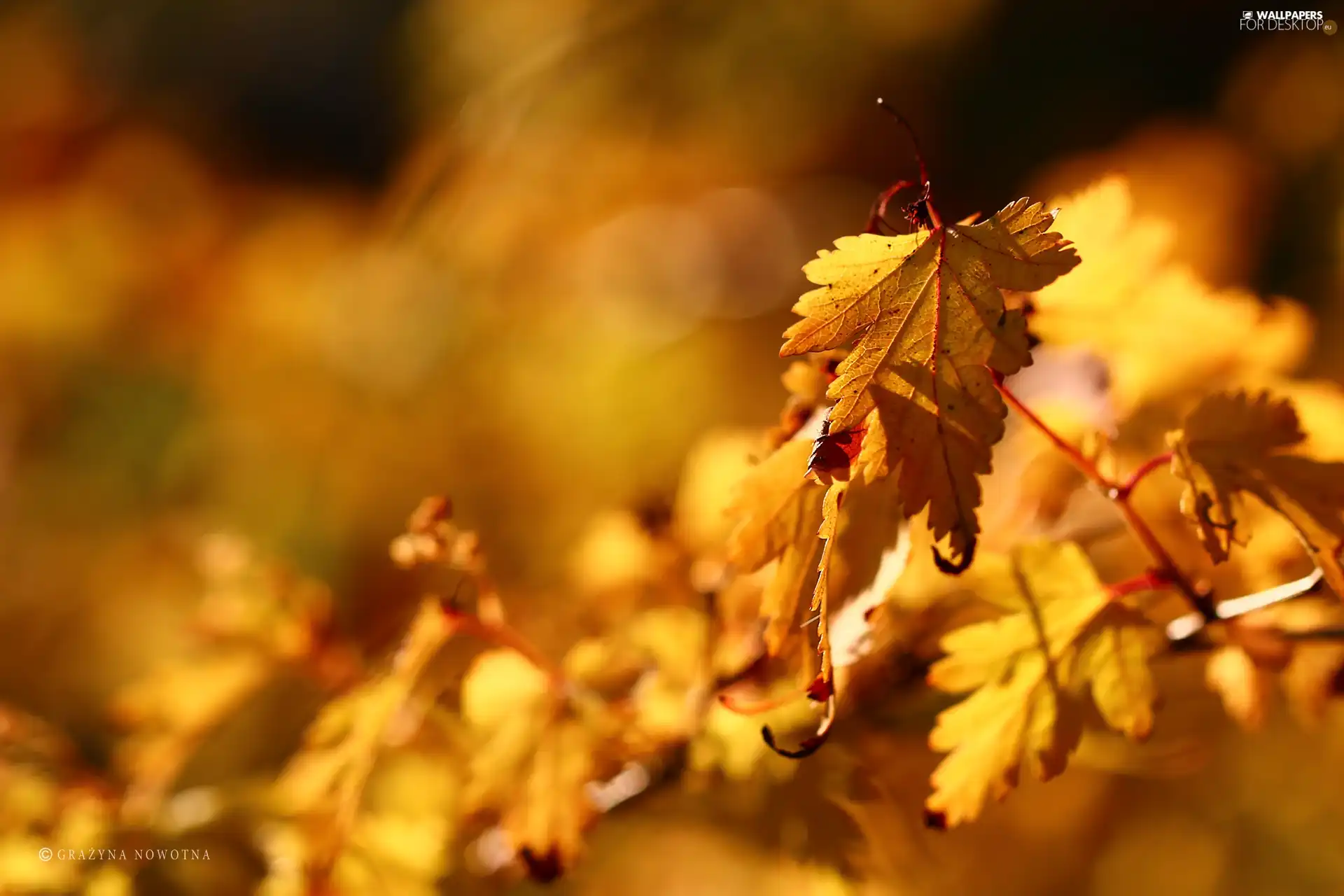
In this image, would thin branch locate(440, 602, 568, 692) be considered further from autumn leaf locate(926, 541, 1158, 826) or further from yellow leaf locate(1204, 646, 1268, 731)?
yellow leaf locate(1204, 646, 1268, 731)

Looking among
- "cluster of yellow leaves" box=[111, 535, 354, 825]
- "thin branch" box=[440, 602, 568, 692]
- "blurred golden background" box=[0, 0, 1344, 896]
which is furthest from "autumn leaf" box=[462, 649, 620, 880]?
"blurred golden background" box=[0, 0, 1344, 896]

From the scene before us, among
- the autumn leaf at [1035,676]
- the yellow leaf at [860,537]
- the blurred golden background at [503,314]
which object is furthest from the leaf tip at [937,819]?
the blurred golden background at [503,314]

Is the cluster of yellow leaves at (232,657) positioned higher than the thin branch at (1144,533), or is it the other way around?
the thin branch at (1144,533)

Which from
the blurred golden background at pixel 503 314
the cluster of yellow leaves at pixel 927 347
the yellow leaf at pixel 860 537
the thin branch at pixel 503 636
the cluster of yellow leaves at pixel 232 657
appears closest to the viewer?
the cluster of yellow leaves at pixel 927 347

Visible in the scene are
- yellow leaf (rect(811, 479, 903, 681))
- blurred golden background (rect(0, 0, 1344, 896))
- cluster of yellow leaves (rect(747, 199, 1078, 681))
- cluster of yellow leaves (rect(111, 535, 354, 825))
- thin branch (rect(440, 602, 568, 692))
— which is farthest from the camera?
blurred golden background (rect(0, 0, 1344, 896))

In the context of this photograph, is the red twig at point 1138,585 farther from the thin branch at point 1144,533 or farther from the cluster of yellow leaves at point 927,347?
the cluster of yellow leaves at point 927,347

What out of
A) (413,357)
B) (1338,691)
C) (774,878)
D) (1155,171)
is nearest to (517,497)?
(413,357)

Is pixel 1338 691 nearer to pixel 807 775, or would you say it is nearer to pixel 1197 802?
pixel 807 775

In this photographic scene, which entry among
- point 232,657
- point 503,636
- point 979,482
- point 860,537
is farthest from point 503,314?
point 979,482
